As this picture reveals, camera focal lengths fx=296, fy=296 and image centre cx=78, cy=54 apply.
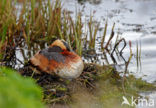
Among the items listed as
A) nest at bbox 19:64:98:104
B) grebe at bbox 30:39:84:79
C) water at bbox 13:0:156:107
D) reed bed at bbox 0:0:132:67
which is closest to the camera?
nest at bbox 19:64:98:104

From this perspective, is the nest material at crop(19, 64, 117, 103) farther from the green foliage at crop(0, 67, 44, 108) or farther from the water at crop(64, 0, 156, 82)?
the green foliage at crop(0, 67, 44, 108)

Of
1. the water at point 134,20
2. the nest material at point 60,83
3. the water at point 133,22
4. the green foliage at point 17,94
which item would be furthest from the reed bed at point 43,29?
the green foliage at point 17,94

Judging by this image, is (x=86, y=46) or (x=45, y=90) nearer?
(x=45, y=90)

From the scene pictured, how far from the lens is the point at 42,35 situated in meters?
6.52

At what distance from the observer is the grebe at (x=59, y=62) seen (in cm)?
403

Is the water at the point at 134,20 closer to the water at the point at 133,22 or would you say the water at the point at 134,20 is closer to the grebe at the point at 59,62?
the water at the point at 133,22

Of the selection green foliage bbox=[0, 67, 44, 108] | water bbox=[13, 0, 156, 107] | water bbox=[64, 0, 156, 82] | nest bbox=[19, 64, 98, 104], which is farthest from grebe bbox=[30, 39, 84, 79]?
green foliage bbox=[0, 67, 44, 108]

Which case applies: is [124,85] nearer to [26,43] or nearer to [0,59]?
[0,59]

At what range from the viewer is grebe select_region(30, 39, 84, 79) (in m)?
4.03

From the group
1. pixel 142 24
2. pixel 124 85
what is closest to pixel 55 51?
pixel 124 85

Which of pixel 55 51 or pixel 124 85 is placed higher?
pixel 55 51

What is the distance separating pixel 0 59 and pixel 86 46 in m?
Result: 2.11

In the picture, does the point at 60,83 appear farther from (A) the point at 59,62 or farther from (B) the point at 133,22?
(B) the point at 133,22

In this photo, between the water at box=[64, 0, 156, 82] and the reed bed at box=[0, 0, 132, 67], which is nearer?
the water at box=[64, 0, 156, 82]
